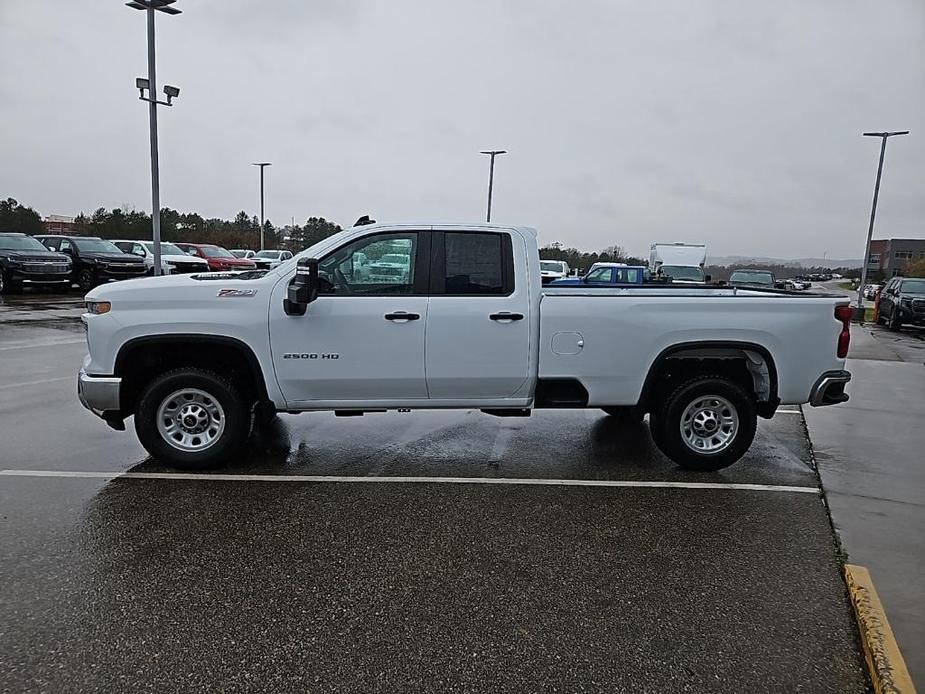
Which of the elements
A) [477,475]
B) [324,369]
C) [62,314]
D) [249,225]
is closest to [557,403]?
[477,475]

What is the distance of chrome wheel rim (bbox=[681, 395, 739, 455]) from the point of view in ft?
18.6

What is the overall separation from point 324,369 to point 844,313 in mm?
4191

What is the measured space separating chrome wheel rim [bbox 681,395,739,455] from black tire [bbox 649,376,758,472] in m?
0.01

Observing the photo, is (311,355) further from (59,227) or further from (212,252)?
(59,227)

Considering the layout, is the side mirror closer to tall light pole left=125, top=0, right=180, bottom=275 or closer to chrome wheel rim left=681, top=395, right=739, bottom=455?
chrome wheel rim left=681, top=395, right=739, bottom=455

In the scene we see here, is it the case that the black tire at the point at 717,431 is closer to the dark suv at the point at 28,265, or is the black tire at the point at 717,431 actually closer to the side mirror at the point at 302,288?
the side mirror at the point at 302,288

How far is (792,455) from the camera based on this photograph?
634cm

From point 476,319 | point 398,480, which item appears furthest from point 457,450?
point 476,319

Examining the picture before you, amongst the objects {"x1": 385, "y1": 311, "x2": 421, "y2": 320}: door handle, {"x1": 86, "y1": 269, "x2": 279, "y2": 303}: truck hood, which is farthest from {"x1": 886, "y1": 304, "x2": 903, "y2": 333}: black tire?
{"x1": 86, "y1": 269, "x2": 279, "y2": 303}: truck hood

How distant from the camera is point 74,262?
2323 centimetres

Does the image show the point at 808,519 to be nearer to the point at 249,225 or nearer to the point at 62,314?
the point at 62,314

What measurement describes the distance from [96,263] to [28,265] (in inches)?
93.5

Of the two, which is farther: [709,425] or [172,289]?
[709,425]

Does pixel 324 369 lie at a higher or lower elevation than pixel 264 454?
higher
